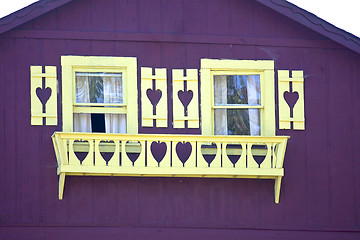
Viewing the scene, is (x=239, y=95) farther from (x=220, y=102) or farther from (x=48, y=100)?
(x=48, y=100)

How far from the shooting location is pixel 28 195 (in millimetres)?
18656

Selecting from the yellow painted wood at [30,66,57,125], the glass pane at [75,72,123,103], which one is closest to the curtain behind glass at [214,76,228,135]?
the glass pane at [75,72,123,103]

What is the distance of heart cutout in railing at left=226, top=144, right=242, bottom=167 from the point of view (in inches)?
752

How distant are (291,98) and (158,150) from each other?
273 centimetres

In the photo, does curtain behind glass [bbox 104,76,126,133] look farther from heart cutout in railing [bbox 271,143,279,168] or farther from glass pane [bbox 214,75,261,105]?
heart cutout in railing [bbox 271,143,279,168]

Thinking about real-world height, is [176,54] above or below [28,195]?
above

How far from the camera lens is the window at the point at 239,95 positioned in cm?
1944

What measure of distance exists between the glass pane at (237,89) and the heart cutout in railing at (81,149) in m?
2.61

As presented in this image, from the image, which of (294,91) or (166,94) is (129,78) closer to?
(166,94)

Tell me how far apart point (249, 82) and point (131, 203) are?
323 centimetres

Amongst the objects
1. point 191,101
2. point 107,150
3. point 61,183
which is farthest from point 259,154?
point 61,183

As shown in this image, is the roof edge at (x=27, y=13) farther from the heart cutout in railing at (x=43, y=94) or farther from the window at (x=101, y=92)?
the heart cutout in railing at (x=43, y=94)

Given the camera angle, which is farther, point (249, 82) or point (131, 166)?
point (249, 82)

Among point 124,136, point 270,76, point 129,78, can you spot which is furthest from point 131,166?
point 270,76
